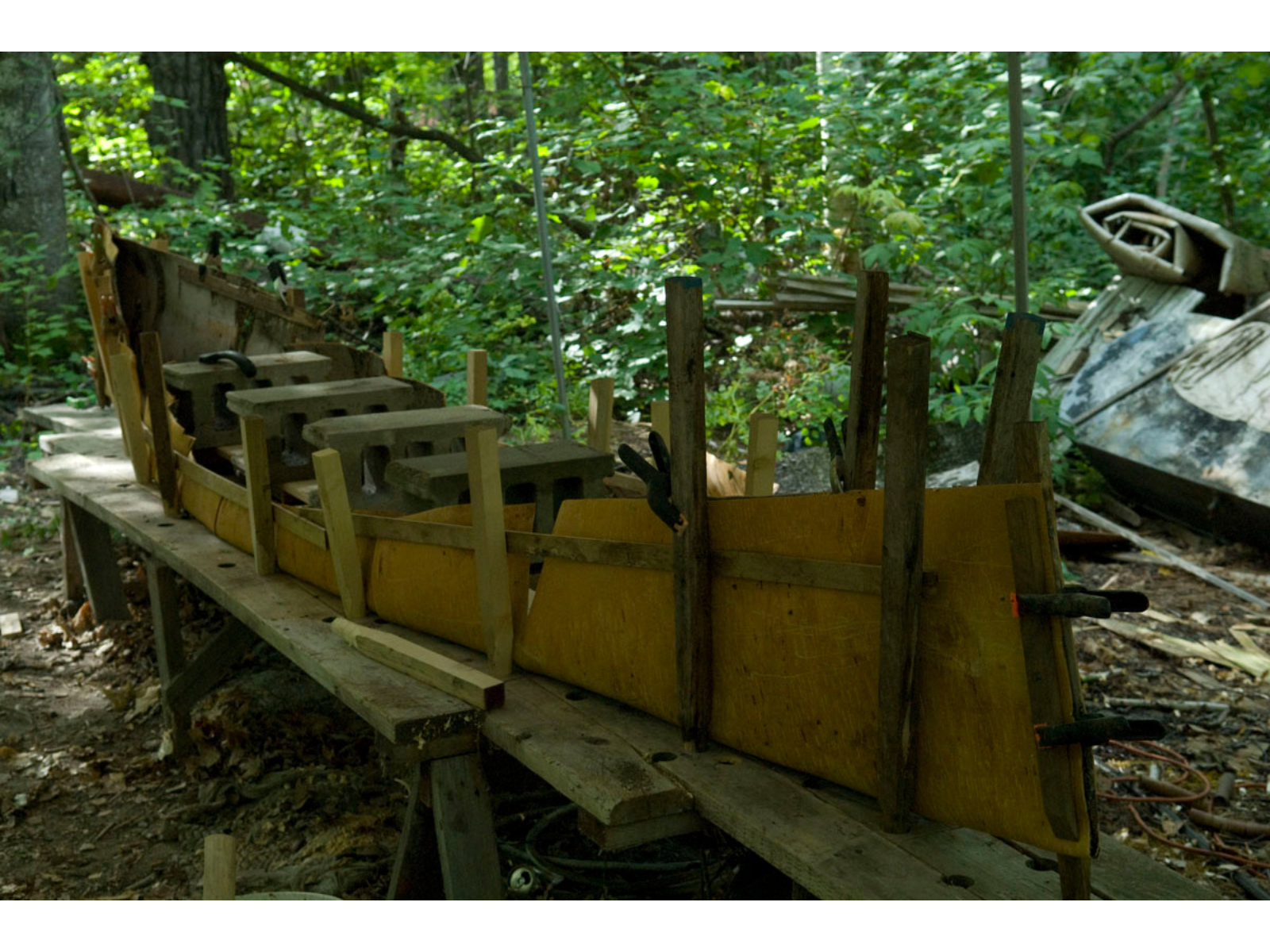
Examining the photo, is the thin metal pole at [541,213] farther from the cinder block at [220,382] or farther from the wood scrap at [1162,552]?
the wood scrap at [1162,552]

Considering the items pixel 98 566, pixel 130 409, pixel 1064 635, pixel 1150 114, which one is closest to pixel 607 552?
pixel 1064 635

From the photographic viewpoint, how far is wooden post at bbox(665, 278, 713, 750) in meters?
2.33

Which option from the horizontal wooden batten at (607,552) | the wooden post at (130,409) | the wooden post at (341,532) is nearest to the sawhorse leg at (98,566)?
the wooden post at (130,409)

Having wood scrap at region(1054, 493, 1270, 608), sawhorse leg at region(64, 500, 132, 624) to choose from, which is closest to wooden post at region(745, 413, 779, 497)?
wood scrap at region(1054, 493, 1270, 608)

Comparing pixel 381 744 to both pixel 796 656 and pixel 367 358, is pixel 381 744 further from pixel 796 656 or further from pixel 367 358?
pixel 367 358

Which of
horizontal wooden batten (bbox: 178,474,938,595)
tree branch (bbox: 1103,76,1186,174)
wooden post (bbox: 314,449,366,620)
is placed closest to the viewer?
horizontal wooden batten (bbox: 178,474,938,595)

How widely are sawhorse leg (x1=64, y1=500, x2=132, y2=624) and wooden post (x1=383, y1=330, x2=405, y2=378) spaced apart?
185 cm

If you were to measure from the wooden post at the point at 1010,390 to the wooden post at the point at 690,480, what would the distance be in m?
0.55

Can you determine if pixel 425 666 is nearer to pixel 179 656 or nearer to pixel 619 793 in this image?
pixel 619 793

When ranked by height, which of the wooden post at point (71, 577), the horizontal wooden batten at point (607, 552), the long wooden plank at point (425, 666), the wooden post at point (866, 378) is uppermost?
the wooden post at point (866, 378)

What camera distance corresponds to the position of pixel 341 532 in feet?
10.8

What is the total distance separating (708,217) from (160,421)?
4.33 meters

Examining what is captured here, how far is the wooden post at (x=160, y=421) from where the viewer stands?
430 cm

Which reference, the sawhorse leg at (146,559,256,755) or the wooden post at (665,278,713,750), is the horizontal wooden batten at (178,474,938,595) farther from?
the sawhorse leg at (146,559,256,755)
